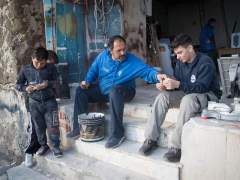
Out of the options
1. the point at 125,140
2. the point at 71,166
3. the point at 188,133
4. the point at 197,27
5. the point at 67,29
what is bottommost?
the point at 71,166

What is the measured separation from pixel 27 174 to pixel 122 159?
55.4 inches

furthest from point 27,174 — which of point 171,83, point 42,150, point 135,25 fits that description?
point 135,25

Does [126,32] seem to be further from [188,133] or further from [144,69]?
[188,133]

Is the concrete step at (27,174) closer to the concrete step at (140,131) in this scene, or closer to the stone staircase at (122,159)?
the stone staircase at (122,159)

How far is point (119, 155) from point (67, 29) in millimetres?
2695

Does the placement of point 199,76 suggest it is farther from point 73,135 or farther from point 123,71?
point 73,135

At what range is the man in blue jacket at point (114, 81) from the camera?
154 inches

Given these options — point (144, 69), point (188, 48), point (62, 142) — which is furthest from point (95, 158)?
point (188, 48)

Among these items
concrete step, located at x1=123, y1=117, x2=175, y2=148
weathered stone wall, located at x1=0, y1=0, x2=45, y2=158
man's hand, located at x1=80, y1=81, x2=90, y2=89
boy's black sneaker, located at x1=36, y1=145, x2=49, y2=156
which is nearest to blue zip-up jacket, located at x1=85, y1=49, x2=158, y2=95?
man's hand, located at x1=80, y1=81, x2=90, y2=89

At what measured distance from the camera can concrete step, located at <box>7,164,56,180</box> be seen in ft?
13.3

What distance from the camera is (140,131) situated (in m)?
3.94

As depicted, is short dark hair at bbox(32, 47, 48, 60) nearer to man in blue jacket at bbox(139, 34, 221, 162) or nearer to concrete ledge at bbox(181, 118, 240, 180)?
man in blue jacket at bbox(139, 34, 221, 162)

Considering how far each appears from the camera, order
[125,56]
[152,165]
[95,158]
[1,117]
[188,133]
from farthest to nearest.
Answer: [1,117], [125,56], [95,158], [152,165], [188,133]

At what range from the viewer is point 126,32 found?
647 cm
